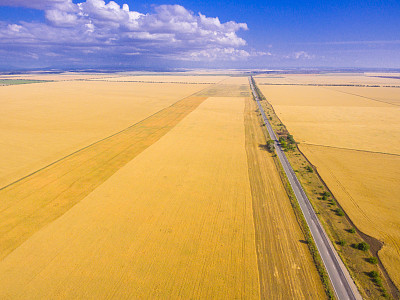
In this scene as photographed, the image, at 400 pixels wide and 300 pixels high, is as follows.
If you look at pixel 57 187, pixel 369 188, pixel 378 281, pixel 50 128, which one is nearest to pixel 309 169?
pixel 369 188

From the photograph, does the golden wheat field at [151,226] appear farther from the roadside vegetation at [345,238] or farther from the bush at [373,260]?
the bush at [373,260]

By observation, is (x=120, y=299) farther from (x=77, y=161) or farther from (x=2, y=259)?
(x=77, y=161)

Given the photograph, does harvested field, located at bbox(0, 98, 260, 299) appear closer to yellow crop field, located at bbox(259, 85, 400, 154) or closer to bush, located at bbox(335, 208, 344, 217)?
bush, located at bbox(335, 208, 344, 217)

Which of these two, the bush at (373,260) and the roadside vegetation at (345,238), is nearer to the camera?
the roadside vegetation at (345,238)

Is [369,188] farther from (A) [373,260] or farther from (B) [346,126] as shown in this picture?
(B) [346,126]

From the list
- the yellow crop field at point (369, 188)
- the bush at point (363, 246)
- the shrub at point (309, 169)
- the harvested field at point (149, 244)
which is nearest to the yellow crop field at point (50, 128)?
the harvested field at point (149, 244)

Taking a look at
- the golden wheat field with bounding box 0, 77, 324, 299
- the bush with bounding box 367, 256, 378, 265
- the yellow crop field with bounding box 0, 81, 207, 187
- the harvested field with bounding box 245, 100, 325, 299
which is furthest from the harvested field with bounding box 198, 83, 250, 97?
the bush with bounding box 367, 256, 378, 265

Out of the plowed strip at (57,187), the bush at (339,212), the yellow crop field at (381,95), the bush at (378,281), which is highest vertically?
the yellow crop field at (381,95)

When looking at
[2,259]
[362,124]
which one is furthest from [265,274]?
[362,124]
